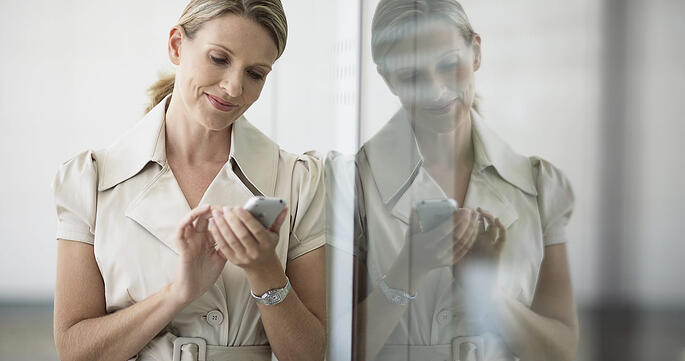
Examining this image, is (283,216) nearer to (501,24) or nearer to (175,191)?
(175,191)

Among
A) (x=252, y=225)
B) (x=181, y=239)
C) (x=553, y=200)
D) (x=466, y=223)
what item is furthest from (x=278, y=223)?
(x=553, y=200)

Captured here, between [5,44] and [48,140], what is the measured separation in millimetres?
174

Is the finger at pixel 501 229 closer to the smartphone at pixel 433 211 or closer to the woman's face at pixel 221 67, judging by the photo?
the smartphone at pixel 433 211

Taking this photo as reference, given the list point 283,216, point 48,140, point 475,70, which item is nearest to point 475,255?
point 475,70

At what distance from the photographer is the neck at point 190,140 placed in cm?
111

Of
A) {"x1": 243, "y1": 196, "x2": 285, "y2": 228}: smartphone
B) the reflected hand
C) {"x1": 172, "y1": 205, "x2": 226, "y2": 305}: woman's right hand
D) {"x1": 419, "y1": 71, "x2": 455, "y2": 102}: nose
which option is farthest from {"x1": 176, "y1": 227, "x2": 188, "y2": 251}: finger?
{"x1": 419, "y1": 71, "x2": 455, "y2": 102}: nose

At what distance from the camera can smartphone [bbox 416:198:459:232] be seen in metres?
0.64

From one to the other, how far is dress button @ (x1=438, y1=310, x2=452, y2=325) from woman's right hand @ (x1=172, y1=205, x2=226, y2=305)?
0.47m

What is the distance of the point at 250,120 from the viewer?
3.72 feet

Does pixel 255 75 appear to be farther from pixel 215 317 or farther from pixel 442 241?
pixel 442 241

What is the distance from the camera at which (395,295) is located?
0.83 m

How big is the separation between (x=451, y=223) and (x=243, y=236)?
0.44 m

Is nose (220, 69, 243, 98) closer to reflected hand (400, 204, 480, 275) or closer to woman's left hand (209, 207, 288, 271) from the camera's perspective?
woman's left hand (209, 207, 288, 271)

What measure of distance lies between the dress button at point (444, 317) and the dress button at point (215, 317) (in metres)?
0.50
